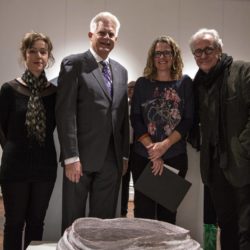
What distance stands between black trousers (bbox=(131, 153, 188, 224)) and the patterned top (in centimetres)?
4

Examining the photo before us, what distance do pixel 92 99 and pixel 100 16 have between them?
483mm

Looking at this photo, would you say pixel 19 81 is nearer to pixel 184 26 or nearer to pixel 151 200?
pixel 151 200

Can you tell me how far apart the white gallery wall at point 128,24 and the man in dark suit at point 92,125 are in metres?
3.03

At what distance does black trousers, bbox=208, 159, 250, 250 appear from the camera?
6.27ft

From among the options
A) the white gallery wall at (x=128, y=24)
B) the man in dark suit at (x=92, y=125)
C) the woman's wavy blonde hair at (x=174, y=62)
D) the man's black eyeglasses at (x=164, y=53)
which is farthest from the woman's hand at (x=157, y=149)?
the white gallery wall at (x=128, y=24)

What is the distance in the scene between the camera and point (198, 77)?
212cm

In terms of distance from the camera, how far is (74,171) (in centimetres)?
187

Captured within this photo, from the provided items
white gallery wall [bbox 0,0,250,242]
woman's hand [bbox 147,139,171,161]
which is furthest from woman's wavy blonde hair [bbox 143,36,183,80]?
white gallery wall [bbox 0,0,250,242]

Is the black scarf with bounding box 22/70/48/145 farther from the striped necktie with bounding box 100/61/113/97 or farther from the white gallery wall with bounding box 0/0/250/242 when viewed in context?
the white gallery wall with bounding box 0/0/250/242

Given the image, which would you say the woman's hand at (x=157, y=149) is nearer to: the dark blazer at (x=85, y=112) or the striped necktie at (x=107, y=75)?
the dark blazer at (x=85, y=112)

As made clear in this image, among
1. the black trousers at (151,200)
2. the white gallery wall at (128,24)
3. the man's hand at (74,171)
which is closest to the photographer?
the man's hand at (74,171)

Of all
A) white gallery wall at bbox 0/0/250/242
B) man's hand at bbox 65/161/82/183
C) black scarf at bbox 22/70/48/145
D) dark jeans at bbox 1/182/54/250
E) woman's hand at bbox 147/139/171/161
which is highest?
white gallery wall at bbox 0/0/250/242

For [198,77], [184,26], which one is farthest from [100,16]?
[184,26]

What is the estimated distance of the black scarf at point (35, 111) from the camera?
1909 millimetres
